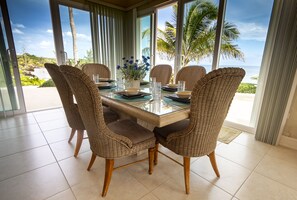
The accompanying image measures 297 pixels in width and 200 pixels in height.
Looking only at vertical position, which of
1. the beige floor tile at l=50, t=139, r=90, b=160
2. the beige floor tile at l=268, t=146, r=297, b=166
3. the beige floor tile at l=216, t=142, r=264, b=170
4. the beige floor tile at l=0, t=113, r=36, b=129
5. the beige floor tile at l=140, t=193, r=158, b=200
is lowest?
the beige floor tile at l=140, t=193, r=158, b=200

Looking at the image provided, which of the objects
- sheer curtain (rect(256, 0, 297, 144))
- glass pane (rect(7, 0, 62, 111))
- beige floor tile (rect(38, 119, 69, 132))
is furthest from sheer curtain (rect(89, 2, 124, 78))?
sheer curtain (rect(256, 0, 297, 144))

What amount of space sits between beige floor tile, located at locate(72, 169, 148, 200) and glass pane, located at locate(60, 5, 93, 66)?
292cm

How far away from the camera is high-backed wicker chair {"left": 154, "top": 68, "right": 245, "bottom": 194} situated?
2.87 feet

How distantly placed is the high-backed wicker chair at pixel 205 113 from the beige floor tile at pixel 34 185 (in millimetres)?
990

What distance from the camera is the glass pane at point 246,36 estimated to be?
2170 mm

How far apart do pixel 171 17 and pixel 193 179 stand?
341 cm

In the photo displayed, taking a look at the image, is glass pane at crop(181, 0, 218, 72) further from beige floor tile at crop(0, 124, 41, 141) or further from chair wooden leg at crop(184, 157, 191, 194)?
beige floor tile at crop(0, 124, 41, 141)

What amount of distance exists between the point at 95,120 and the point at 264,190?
1488mm

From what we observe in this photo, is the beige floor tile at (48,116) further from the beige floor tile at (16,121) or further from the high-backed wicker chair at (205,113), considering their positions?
the high-backed wicker chair at (205,113)

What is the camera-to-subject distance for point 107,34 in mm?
3766

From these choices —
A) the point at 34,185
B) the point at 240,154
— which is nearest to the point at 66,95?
the point at 34,185

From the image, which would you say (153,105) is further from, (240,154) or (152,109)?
(240,154)

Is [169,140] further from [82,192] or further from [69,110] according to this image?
[69,110]

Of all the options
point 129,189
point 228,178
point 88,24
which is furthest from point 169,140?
point 88,24
